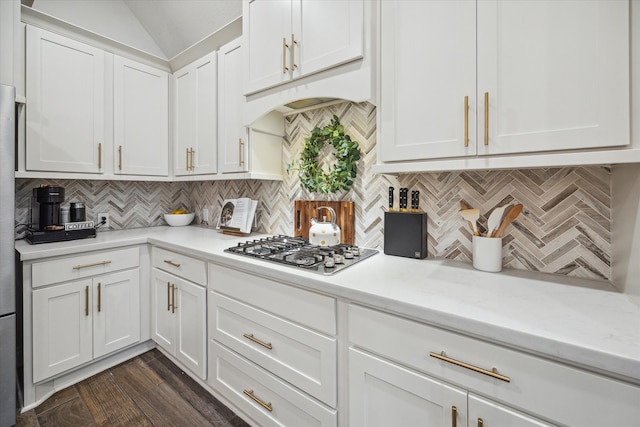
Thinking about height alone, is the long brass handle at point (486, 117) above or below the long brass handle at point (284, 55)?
below

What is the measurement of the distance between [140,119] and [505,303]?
2750 millimetres

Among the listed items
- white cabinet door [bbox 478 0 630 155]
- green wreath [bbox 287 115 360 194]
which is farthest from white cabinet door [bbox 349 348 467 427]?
green wreath [bbox 287 115 360 194]

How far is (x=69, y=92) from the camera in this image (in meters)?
1.93

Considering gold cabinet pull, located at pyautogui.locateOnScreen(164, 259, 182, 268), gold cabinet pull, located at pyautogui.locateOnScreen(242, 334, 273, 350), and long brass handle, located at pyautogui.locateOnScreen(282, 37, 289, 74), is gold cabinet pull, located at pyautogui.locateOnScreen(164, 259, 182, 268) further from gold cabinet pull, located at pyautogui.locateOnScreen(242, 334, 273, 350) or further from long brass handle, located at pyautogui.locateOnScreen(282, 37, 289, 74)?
long brass handle, located at pyautogui.locateOnScreen(282, 37, 289, 74)

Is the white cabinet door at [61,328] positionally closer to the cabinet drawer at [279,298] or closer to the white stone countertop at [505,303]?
the cabinet drawer at [279,298]

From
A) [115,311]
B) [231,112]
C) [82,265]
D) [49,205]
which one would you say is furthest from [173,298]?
[231,112]

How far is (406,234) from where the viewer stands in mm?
1417

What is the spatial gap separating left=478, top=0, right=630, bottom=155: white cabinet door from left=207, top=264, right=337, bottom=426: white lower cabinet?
92 cm

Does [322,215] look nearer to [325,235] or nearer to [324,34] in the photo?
[325,235]

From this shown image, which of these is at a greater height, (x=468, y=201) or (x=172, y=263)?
(x=468, y=201)

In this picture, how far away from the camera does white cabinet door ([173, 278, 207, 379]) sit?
1633 mm

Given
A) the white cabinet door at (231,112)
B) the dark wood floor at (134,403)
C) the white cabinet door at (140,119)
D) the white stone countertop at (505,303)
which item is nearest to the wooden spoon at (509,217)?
the white stone countertop at (505,303)

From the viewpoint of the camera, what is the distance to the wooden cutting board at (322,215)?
1701 millimetres

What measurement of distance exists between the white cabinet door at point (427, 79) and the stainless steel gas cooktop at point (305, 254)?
0.51 m
